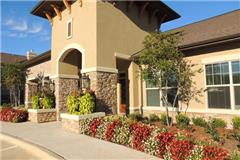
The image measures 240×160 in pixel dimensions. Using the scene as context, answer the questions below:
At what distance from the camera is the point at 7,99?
95.9 ft

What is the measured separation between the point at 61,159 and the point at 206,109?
24.9 ft

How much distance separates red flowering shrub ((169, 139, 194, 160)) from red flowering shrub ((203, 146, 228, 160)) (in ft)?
1.47

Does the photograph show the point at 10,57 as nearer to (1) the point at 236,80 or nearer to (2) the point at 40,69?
(2) the point at 40,69

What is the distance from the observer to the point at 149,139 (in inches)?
300

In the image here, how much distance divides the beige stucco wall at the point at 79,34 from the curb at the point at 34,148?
5300 mm

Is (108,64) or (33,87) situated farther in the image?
(33,87)

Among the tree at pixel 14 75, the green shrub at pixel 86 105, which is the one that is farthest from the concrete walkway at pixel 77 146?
the tree at pixel 14 75

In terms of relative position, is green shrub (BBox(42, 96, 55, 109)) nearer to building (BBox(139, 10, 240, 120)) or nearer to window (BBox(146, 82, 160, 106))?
window (BBox(146, 82, 160, 106))

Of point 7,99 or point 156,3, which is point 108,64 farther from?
point 7,99

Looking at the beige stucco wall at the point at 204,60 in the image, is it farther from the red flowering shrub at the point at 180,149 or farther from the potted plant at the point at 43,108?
the potted plant at the point at 43,108

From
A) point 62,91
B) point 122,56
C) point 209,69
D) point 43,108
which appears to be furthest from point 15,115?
point 209,69

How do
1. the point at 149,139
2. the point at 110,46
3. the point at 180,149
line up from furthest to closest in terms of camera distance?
the point at 110,46 < the point at 149,139 < the point at 180,149

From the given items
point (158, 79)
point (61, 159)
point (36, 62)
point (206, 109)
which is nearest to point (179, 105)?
point (206, 109)

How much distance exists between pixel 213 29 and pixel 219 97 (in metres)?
4.24
